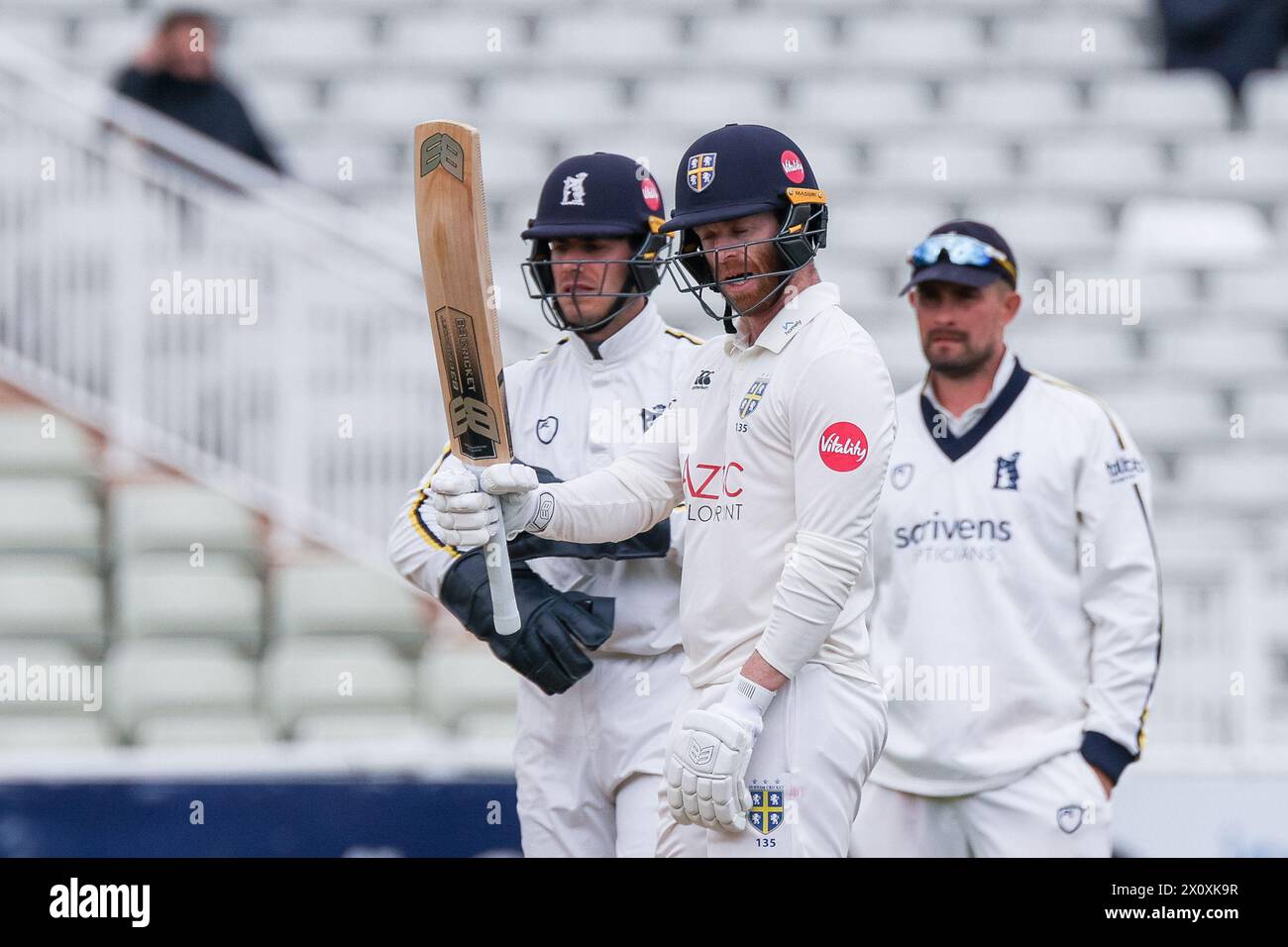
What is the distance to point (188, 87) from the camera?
627cm

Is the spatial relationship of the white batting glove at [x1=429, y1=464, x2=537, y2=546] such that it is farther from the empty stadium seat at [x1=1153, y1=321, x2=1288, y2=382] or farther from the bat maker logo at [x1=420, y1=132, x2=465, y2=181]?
the empty stadium seat at [x1=1153, y1=321, x2=1288, y2=382]

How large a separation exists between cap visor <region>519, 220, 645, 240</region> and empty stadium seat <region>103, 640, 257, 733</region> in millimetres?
2380

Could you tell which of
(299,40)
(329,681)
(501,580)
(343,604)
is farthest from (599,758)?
(299,40)

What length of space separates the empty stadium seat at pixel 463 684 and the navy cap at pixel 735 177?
2.64 metres

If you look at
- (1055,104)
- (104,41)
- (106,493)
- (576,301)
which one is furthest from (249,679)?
(1055,104)

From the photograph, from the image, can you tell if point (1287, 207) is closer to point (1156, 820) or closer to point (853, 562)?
point (1156, 820)

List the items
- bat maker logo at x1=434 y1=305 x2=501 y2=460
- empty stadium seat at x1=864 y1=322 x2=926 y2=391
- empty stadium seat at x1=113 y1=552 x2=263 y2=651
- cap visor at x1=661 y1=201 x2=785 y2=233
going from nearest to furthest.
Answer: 1. cap visor at x1=661 y1=201 x2=785 y2=233
2. bat maker logo at x1=434 y1=305 x2=501 y2=460
3. empty stadium seat at x1=113 y1=552 x2=263 y2=651
4. empty stadium seat at x1=864 y1=322 x2=926 y2=391

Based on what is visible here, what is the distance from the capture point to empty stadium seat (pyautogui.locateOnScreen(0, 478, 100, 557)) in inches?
224

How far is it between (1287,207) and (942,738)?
13.7 feet

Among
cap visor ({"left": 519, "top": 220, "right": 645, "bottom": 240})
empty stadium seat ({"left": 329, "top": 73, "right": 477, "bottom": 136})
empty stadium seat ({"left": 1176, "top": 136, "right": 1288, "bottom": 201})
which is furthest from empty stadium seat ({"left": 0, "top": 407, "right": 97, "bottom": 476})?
empty stadium seat ({"left": 1176, "top": 136, "right": 1288, "bottom": 201})

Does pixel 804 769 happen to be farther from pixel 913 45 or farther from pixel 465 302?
pixel 913 45

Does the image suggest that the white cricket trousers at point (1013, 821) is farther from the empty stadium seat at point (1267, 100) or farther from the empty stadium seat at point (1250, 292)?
the empty stadium seat at point (1267, 100)

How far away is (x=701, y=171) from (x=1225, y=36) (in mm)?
5015

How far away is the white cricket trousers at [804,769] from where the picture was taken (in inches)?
107
